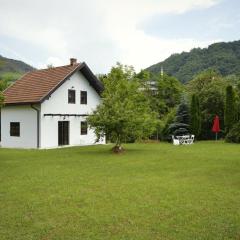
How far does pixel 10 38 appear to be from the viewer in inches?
1308

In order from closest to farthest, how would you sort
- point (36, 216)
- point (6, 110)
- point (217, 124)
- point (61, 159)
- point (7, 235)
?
point (7, 235) < point (36, 216) < point (61, 159) < point (6, 110) < point (217, 124)

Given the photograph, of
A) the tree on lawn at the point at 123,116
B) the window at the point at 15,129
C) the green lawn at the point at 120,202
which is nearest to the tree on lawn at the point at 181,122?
the tree on lawn at the point at 123,116

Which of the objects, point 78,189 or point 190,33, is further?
point 190,33

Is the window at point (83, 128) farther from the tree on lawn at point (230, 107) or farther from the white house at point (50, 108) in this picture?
the tree on lawn at point (230, 107)

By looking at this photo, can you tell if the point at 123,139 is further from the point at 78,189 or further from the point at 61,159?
the point at 78,189

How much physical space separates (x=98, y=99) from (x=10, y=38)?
9.35 meters

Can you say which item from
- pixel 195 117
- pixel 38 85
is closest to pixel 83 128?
pixel 38 85

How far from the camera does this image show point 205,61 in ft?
215

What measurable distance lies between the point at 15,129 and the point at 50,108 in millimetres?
3252

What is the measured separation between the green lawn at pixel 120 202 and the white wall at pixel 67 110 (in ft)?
35.7

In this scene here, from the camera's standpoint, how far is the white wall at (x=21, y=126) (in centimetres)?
2655

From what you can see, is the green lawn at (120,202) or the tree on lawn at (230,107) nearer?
the green lawn at (120,202)

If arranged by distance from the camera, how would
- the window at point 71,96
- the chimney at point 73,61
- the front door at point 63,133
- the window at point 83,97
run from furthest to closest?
the window at point 83,97 → the chimney at point 73,61 → the window at point 71,96 → the front door at point 63,133

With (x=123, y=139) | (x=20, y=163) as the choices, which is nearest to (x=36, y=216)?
(x=20, y=163)
